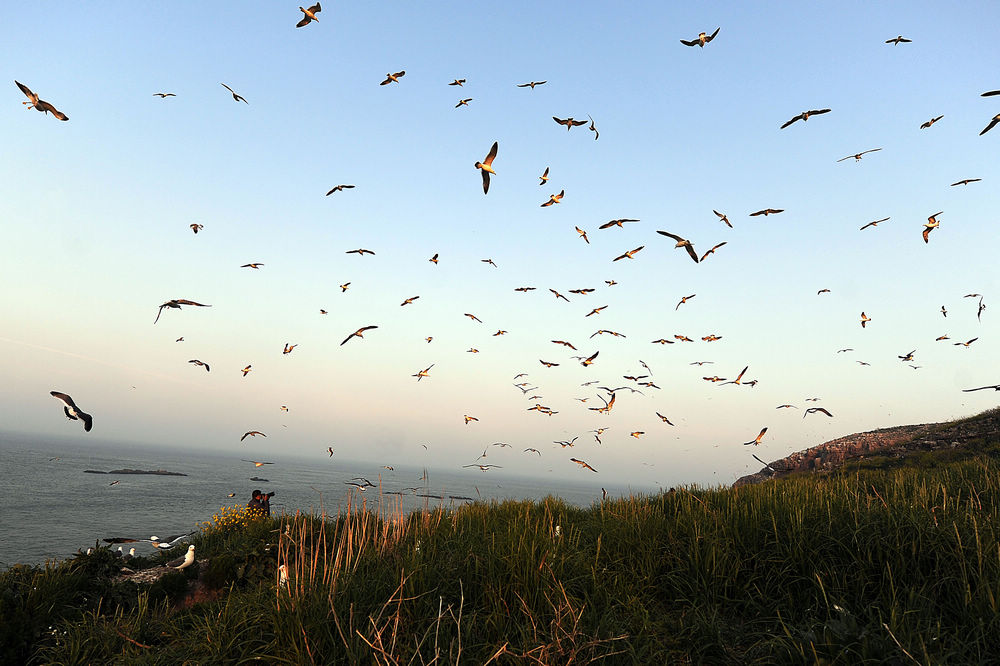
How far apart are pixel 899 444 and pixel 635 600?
113 feet

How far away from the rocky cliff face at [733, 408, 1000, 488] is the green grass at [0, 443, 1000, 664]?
47.1ft

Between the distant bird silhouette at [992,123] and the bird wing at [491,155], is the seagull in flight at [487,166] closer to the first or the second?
the bird wing at [491,155]

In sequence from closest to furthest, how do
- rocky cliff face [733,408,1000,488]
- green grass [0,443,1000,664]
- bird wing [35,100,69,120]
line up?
1. green grass [0,443,1000,664]
2. bird wing [35,100,69,120]
3. rocky cliff face [733,408,1000,488]

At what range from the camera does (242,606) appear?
6.78 metres

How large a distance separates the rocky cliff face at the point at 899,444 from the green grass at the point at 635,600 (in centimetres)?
1436

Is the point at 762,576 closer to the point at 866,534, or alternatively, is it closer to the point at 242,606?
the point at 866,534

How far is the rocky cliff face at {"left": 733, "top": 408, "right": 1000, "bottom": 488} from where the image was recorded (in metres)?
26.6

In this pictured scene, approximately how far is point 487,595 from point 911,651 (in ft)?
14.4

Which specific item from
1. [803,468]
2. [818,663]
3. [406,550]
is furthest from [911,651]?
[803,468]

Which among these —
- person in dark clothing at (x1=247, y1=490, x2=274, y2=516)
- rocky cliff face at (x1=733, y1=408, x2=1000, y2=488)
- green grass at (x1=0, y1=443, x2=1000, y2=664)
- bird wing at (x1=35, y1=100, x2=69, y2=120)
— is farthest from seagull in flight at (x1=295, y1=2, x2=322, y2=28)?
rocky cliff face at (x1=733, y1=408, x2=1000, y2=488)

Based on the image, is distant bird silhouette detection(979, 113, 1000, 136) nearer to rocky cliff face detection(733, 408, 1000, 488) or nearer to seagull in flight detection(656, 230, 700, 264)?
seagull in flight detection(656, 230, 700, 264)

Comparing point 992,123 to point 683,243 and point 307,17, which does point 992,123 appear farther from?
point 307,17

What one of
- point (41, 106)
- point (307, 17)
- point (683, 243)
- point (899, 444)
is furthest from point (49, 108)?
point (899, 444)

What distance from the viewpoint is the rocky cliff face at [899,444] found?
2658 centimetres
